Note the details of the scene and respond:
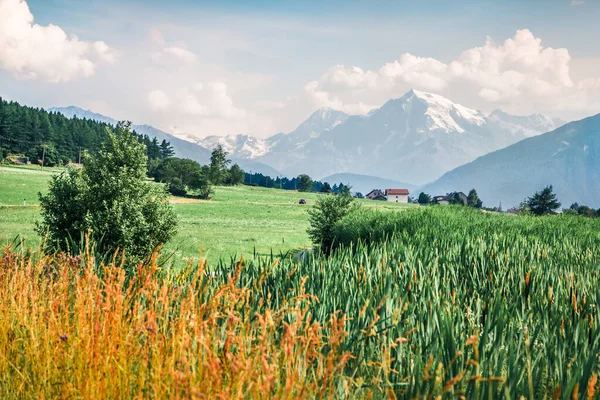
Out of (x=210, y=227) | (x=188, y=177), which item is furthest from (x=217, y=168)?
(x=210, y=227)

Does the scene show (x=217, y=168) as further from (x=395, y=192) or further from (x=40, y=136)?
(x=395, y=192)

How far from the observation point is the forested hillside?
114m

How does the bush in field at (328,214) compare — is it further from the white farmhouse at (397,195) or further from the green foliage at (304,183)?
the white farmhouse at (397,195)

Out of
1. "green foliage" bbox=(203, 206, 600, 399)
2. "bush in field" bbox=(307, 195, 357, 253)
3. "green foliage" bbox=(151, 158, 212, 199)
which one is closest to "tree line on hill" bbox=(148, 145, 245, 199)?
"green foliage" bbox=(151, 158, 212, 199)

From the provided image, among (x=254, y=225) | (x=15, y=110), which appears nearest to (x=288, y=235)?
(x=254, y=225)

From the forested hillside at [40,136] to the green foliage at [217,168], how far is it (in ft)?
61.9

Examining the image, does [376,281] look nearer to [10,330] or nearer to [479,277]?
[479,277]

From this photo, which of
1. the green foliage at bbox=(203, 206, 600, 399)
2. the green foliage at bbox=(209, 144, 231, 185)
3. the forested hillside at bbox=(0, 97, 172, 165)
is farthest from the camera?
the forested hillside at bbox=(0, 97, 172, 165)

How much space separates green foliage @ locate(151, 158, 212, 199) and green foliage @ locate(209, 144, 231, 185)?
4.97 metres

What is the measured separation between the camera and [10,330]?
4422mm

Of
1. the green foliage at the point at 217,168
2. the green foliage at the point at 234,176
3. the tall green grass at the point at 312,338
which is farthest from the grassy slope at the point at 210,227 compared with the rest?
the green foliage at the point at 234,176

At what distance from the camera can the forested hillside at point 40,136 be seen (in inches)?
4491

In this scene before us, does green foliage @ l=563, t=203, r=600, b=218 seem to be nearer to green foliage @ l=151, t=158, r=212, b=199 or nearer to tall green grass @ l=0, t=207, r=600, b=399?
green foliage @ l=151, t=158, r=212, b=199

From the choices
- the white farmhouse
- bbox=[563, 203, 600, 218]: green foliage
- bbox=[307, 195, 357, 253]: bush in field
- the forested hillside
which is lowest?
bbox=[307, 195, 357, 253]: bush in field
